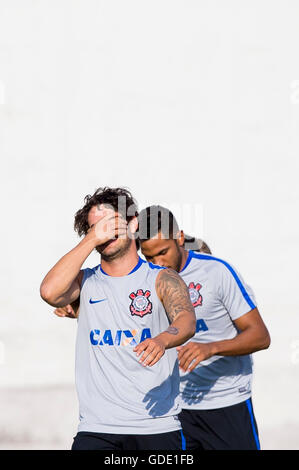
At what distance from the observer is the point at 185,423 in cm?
761

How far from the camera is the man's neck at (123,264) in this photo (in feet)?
20.3

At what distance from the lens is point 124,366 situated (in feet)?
19.6

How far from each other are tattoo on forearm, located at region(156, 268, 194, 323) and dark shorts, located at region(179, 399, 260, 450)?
1.83 m

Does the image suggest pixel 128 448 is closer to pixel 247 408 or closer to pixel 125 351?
pixel 125 351

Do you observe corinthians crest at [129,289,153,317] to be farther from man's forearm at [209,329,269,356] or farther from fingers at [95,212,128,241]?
man's forearm at [209,329,269,356]

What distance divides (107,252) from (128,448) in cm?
129

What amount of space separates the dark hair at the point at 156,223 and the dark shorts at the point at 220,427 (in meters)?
1.50

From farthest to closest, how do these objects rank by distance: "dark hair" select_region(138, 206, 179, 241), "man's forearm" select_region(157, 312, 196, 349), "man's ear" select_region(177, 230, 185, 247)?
"man's ear" select_region(177, 230, 185, 247) → "dark hair" select_region(138, 206, 179, 241) → "man's forearm" select_region(157, 312, 196, 349)

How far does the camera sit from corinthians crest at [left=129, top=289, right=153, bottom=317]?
6.04 metres

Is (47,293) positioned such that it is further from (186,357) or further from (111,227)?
(186,357)

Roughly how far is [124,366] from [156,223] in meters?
2.04

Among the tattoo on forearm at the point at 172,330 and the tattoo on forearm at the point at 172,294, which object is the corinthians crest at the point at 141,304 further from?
the tattoo on forearm at the point at 172,330

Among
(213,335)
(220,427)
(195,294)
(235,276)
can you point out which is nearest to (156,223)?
(195,294)

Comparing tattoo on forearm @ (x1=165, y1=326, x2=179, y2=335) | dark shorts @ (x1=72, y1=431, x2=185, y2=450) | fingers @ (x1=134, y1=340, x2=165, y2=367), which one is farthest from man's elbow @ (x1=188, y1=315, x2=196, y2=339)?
dark shorts @ (x1=72, y1=431, x2=185, y2=450)
